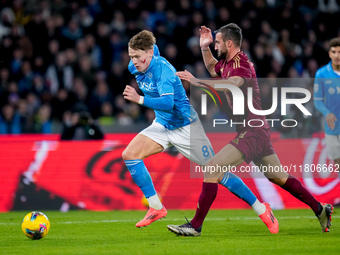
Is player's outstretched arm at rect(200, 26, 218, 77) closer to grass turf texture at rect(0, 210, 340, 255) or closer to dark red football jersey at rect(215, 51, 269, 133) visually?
dark red football jersey at rect(215, 51, 269, 133)

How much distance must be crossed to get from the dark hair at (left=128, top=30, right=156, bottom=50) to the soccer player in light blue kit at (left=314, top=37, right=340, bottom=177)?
313cm

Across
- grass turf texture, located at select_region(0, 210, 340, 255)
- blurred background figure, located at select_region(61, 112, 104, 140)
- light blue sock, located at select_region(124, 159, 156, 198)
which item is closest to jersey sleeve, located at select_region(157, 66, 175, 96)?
light blue sock, located at select_region(124, 159, 156, 198)

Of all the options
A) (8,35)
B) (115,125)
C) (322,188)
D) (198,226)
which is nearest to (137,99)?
(198,226)

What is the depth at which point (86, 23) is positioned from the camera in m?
15.4

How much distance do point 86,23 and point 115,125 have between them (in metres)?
3.35

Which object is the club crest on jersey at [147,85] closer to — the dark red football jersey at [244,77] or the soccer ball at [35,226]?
the dark red football jersey at [244,77]

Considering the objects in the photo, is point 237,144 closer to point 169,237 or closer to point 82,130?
point 169,237

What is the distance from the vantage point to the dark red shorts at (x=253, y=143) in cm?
691

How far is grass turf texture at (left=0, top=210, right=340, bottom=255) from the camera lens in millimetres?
6086

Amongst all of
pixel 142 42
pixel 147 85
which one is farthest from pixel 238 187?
pixel 142 42

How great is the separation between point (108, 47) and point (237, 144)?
8.69 meters

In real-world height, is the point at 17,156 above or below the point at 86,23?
below

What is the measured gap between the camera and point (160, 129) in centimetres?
778

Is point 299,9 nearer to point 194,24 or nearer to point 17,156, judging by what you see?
point 194,24
